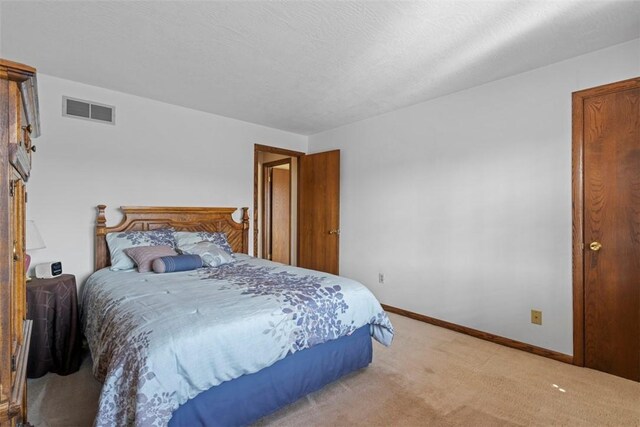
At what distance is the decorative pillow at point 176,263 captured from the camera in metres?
2.66

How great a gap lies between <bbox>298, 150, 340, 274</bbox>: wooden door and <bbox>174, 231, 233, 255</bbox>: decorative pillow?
150 cm

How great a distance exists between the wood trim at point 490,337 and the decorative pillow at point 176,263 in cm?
231

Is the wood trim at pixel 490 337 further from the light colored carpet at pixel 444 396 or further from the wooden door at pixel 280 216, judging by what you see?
the wooden door at pixel 280 216

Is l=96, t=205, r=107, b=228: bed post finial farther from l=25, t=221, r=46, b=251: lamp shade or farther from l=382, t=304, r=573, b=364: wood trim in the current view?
l=382, t=304, r=573, b=364: wood trim

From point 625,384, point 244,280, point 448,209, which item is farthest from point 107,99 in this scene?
point 625,384

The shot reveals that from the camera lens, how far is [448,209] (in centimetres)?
325

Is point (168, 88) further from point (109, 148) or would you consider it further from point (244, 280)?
point (244, 280)

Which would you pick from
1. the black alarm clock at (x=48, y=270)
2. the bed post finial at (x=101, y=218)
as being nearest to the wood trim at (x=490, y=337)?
the bed post finial at (x=101, y=218)

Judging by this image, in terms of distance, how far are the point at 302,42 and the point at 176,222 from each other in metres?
2.38

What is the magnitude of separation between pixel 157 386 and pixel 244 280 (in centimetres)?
108

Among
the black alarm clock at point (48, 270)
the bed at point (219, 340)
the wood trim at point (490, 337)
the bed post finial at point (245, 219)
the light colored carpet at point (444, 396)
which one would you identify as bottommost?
the light colored carpet at point (444, 396)

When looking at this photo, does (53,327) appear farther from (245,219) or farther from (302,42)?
(302,42)

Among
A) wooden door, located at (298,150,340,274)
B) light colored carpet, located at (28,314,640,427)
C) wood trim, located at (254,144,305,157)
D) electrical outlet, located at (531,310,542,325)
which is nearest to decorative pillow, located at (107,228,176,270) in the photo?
light colored carpet, located at (28,314,640,427)

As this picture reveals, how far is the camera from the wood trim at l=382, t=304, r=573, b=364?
2.54 metres
